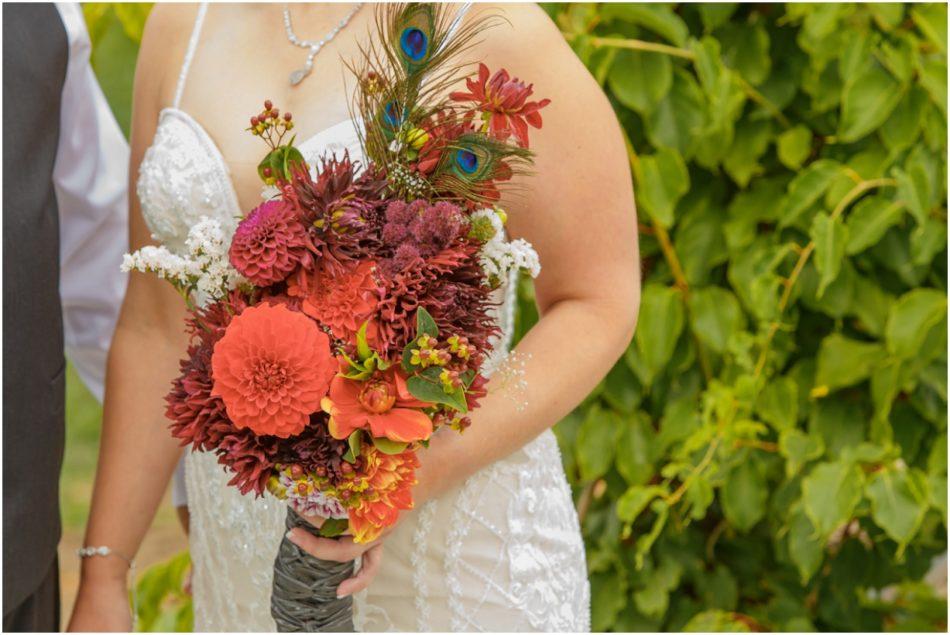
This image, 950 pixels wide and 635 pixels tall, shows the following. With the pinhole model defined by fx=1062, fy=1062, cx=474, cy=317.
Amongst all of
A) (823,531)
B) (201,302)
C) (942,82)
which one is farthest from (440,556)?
(942,82)

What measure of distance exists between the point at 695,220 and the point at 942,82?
1.73 feet

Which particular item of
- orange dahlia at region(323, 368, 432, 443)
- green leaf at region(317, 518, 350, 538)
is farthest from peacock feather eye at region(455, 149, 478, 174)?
green leaf at region(317, 518, 350, 538)

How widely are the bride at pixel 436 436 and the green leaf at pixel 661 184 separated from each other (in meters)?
0.59

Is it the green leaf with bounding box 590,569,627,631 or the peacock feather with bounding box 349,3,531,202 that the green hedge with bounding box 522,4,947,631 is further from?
the peacock feather with bounding box 349,3,531,202

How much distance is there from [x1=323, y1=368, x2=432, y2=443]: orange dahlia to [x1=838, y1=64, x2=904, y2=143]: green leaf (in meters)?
1.30

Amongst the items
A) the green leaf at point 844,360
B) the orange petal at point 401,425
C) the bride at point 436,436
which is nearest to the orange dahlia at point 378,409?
the orange petal at point 401,425

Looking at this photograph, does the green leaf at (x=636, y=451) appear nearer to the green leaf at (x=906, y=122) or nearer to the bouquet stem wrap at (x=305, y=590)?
the green leaf at (x=906, y=122)

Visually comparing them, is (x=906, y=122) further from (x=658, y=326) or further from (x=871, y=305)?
(x=658, y=326)

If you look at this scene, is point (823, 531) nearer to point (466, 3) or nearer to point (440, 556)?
point (440, 556)

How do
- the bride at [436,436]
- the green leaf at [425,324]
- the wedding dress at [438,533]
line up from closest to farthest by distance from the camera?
the green leaf at [425,324], the bride at [436,436], the wedding dress at [438,533]

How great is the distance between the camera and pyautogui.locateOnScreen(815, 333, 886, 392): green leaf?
2.11m

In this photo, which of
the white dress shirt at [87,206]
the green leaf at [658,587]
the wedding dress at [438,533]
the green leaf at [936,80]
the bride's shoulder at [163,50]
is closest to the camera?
the wedding dress at [438,533]

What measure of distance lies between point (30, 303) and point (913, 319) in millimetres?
1550

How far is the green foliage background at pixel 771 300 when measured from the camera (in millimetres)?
2014
